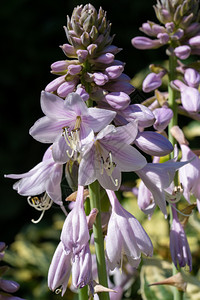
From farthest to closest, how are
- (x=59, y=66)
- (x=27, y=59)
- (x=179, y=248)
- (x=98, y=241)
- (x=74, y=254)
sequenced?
(x=27, y=59) → (x=179, y=248) → (x=59, y=66) → (x=98, y=241) → (x=74, y=254)

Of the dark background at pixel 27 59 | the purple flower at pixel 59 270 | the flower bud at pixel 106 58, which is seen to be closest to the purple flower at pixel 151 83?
the flower bud at pixel 106 58

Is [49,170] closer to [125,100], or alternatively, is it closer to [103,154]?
[103,154]

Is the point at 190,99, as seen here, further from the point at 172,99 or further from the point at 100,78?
the point at 100,78

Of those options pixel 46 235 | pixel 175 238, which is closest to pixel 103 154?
pixel 175 238

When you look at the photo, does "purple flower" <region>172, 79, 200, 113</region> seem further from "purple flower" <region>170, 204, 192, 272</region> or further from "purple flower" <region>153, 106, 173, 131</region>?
"purple flower" <region>170, 204, 192, 272</region>

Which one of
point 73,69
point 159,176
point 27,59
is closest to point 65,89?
point 73,69

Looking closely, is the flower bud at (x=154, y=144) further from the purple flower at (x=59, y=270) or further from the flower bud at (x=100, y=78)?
the purple flower at (x=59, y=270)
